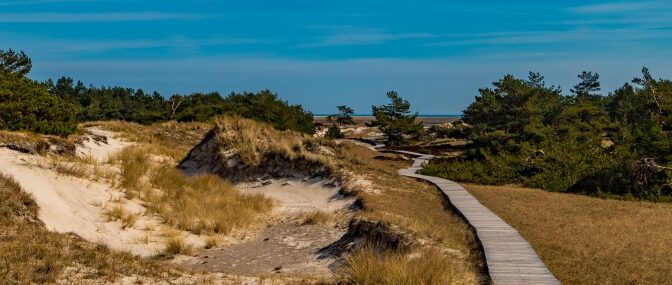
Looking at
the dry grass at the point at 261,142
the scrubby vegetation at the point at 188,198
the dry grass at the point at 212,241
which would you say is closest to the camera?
the dry grass at the point at 212,241

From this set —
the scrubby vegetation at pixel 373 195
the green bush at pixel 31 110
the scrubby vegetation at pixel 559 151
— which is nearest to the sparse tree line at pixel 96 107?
the green bush at pixel 31 110

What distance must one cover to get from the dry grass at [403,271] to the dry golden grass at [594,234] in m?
2.17

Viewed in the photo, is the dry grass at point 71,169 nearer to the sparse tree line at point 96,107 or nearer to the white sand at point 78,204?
the white sand at point 78,204

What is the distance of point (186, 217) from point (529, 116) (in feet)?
93.9

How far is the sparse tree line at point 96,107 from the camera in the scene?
24.2 metres

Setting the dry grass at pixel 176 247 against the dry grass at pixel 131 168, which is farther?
the dry grass at pixel 131 168

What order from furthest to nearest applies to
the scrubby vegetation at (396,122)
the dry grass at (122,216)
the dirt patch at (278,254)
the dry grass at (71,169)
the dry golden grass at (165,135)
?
the scrubby vegetation at (396,122)
the dry golden grass at (165,135)
the dry grass at (71,169)
the dry grass at (122,216)
the dirt patch at (278,254)

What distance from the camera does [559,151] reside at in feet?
93.8

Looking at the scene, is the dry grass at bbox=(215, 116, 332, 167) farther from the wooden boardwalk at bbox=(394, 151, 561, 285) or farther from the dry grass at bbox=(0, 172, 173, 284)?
the dry grass at bbox=(0, 172, 173, 284)

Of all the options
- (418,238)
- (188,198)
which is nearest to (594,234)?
(418,238)

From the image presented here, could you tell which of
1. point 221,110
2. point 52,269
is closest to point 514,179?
point 52,269

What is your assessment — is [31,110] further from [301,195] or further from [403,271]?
[403,271]

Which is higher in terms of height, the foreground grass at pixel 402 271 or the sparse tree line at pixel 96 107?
the sparse tree line at pixel 96 107

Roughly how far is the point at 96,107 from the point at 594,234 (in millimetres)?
76242
